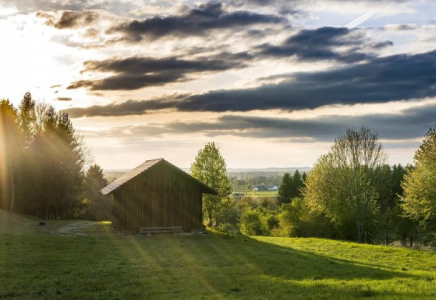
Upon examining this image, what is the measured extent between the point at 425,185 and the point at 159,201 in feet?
93.8

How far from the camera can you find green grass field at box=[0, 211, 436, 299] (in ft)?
49.3

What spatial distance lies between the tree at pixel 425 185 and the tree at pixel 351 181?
6345 millimetres

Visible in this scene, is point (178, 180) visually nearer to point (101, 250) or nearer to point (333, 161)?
point (101, 250)

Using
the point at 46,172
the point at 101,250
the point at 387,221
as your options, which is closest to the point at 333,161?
the point at 387,221

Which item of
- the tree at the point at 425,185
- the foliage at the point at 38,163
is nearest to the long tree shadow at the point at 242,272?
the tree at the point at 425,185

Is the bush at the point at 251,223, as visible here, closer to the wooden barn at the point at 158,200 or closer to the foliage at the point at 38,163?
the foliage at the point at 38,163

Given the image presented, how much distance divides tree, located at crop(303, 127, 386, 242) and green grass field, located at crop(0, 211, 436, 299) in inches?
724

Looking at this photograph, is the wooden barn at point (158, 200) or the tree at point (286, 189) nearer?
the wooden barn at point (158, 200)

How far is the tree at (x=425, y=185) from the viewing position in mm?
43688

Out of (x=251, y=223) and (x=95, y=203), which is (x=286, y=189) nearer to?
(x=251, y=223)

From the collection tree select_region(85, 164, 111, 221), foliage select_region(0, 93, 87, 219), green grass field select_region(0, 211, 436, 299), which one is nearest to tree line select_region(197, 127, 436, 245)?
green grass field select_region(0, 211, 436, 299)

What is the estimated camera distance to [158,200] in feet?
138

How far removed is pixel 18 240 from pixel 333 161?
4189 cm

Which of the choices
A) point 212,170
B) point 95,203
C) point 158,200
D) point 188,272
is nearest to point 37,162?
point 95,203
